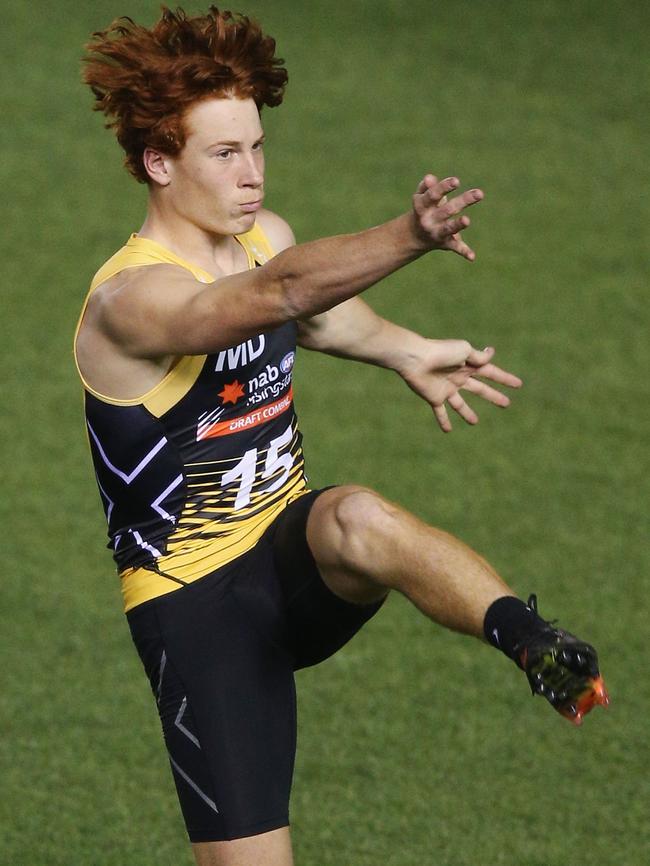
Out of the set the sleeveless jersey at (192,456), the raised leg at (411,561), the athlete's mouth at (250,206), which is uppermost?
the athlete's mouth at (250,206)

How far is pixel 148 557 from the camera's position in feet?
15.6

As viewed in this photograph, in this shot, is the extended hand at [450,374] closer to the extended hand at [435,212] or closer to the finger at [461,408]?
the finger at [461,408]

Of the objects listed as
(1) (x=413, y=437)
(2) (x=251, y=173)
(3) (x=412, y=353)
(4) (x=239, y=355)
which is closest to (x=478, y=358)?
(3) (x=412, y=353)

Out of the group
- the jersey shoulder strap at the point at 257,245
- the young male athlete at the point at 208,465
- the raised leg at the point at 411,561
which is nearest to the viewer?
the raised leg at the point at 411,561

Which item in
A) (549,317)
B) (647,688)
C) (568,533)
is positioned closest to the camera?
(647,688)

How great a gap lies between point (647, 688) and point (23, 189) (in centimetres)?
706

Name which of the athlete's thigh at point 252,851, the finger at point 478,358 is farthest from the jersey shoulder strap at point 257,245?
the athlete's thigh at point 252,851

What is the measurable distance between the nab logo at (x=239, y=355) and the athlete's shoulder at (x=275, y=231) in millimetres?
461

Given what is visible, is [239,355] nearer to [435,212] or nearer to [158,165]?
[158,165]

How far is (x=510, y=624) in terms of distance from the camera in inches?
158

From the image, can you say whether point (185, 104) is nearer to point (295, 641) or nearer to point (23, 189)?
point (295, 641)

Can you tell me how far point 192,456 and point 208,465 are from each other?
54mm

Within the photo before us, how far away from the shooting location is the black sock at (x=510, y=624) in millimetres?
3994

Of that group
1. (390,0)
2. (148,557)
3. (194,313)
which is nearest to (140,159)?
(194,313)
